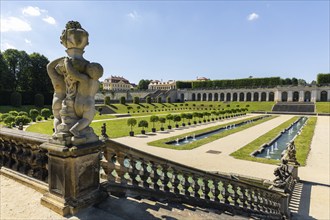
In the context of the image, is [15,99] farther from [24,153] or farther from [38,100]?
[24,153]

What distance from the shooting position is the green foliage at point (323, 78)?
73250 millimetres

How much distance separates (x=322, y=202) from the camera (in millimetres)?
8836

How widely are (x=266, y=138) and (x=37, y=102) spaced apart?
4237cm

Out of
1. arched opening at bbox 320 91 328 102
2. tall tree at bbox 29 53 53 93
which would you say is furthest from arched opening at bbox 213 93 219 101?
tall tree at bbox 29 53 53 93

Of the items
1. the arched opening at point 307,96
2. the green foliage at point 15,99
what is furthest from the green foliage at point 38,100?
the arched opening at point 307,96

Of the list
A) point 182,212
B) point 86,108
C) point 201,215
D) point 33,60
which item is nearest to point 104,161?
point 86,108

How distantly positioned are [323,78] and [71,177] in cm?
8925

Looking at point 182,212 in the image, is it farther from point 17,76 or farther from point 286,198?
point 17,76

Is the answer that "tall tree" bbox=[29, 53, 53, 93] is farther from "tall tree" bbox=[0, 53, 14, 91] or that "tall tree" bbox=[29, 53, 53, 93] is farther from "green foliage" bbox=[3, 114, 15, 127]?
"green foliage" bbox=[3, 114, 15, 127]

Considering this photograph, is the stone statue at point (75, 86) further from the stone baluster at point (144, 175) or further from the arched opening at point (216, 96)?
the arched opening at point (216, 96)

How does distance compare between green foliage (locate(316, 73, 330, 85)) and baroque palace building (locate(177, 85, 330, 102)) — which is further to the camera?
green foliage (locate(316, 73, 330, 85))

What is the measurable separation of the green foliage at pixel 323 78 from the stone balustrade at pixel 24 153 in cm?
8701

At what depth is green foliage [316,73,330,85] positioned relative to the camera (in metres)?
73.2

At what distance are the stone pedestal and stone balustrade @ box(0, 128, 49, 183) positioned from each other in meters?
0.85
